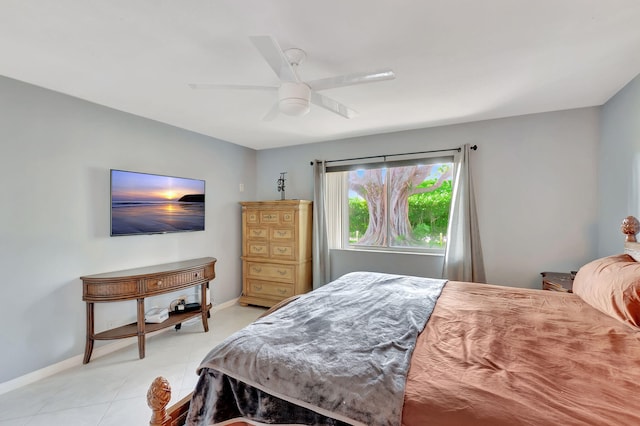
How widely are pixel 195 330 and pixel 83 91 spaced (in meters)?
2.66

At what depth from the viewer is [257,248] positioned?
4.17m

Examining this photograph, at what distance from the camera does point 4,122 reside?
2201mm

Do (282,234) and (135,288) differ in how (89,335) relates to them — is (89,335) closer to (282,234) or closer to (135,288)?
(135,288)

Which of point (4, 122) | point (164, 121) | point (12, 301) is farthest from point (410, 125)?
point (12, 301)

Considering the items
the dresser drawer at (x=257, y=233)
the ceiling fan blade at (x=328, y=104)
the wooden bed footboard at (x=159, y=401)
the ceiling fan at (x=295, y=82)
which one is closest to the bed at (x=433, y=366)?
the wooden bed footboard at (x=159, y=401)

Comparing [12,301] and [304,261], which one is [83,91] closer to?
[12,301]

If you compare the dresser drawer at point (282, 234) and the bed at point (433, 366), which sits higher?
the dresser drawer at point (282, 234)

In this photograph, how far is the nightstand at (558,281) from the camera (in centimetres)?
240

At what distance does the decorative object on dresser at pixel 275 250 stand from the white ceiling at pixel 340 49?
162 cm

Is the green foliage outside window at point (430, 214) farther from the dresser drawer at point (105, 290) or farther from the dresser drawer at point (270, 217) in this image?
the dresser drawer at point (105, 290)

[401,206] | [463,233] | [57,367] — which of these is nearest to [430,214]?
[401,206]

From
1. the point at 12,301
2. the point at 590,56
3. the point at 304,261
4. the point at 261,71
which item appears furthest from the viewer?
the point at 304,261

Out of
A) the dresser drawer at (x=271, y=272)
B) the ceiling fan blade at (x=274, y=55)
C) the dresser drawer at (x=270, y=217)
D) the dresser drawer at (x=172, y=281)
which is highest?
the ceiling fan blade at (x=274, y=55)

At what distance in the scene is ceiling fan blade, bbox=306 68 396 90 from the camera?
1.59 metres
